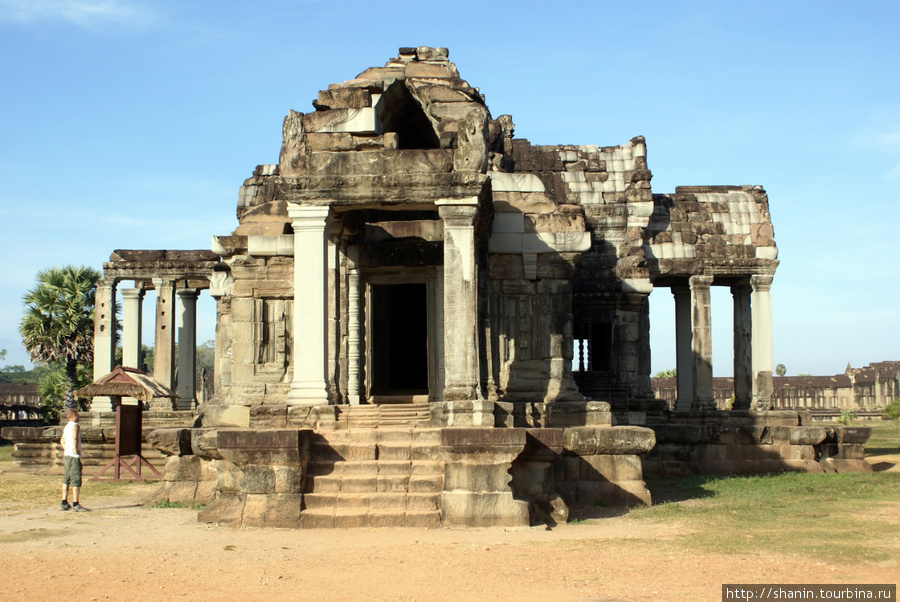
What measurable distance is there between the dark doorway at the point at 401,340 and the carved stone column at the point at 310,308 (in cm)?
381

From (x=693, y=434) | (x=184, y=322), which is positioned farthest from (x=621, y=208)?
(x=184, y=322)

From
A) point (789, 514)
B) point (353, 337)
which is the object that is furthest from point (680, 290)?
point (789, 514)

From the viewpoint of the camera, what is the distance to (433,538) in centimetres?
1030

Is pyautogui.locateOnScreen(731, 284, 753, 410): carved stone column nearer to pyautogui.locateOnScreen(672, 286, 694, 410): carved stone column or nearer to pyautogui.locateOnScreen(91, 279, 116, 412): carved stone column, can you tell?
pyautogui.locateOnScreen(672, 286, 694, 410): carved stone column

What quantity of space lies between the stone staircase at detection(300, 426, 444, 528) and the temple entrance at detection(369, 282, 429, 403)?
3.61m

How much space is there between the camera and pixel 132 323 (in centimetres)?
3341

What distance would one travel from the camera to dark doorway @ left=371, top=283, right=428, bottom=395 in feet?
53.8

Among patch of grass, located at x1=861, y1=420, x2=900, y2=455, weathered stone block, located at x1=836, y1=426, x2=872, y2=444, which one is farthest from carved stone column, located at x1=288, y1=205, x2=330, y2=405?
patch of grass, located at x1=861, y1=420, x2=900, y2=455

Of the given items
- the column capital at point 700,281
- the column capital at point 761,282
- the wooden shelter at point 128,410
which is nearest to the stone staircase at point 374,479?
the wooden shelter at point 128,410

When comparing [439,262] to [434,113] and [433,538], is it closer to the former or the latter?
[434,113]

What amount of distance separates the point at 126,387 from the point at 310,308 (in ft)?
30.8

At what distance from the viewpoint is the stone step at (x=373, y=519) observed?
11.0 metres

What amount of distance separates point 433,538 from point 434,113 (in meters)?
6.56

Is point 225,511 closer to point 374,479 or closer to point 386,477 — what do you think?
point 374,479
